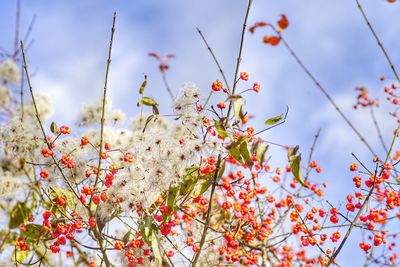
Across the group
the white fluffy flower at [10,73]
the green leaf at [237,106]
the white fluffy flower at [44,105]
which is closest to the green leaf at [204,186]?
the green leaf at [237,106]

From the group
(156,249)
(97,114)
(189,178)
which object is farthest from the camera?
(97,114)

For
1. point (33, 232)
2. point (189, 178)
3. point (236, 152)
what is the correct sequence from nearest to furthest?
point (236, 152) → point (189, 178) → point (33, 232)

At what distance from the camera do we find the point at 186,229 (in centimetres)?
439

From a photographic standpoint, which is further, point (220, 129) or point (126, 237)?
point (126, 237)

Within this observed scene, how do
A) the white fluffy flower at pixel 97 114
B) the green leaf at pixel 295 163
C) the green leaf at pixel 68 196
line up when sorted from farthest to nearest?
the white fluffy flower at pixel 97 114 → the green leaf at pixel 68 196 → the green leaf at pixel 295 163

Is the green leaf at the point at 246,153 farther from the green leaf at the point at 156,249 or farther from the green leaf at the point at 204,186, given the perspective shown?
the green leaf at the point at 156,249

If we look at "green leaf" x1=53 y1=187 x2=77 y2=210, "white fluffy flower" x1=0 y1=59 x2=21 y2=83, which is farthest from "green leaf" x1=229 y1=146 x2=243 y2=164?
"white fluffy flower" x1=0 y1=59 x2=21 y2=83

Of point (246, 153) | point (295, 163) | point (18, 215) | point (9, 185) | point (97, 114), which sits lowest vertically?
point (295, 163)

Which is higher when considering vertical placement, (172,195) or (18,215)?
(18,215)

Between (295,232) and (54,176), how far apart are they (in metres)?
2.13

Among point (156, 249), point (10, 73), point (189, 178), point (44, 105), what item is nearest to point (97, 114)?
point (189, 178)

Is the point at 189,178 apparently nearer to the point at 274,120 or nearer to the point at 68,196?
the point at 274,120

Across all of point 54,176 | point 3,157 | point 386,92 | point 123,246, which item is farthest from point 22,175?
point 386,92

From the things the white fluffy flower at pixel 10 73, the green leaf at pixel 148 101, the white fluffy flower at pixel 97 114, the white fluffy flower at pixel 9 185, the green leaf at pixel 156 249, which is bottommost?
the green leaf at pixel 156 249
